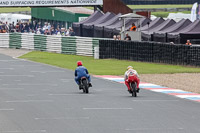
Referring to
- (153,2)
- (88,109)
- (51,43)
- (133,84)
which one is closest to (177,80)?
(133,84)

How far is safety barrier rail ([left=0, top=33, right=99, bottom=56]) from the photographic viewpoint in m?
43.7

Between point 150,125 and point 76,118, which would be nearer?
point 150,125

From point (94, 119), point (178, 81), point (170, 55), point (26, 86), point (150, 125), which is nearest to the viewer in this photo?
point (150, 125)

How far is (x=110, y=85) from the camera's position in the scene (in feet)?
84.2

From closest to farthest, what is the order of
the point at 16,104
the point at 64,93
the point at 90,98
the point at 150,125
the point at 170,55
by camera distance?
the point at 150,125, the point at 16,104, the point at 90,98, the point at 64,93, the point at 170,55

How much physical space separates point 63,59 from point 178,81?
1516cm

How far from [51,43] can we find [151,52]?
43.0ft

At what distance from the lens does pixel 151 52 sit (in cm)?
3684

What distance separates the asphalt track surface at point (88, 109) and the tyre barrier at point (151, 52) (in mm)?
8294

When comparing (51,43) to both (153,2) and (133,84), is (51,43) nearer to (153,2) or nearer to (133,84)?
(133,84)

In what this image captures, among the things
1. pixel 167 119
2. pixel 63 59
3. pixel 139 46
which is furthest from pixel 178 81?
pixel 63 59

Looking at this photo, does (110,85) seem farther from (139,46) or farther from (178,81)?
(139,46)

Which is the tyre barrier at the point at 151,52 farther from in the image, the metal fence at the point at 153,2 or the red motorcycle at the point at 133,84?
the metal fence at the point at 153,2

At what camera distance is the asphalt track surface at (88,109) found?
1388 centimetres
